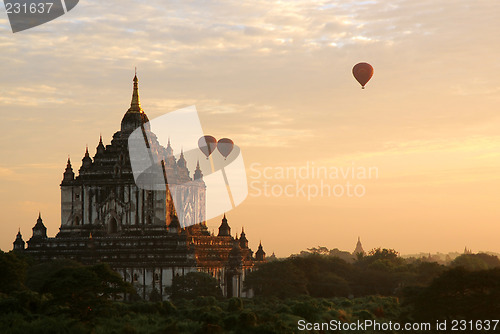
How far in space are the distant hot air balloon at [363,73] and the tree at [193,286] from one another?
26.6 metres

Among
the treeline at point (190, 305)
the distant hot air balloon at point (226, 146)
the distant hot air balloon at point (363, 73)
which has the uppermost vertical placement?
the distant hot air balloon at point (363, 73)

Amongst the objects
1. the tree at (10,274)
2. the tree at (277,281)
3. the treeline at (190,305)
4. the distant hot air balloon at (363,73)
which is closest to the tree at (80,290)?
the treeline at (190,305)

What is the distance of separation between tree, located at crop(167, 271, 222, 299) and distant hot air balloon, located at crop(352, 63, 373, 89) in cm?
2663

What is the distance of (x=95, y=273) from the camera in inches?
2628

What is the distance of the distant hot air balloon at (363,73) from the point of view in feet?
322

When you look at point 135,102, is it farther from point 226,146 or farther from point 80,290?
point 80,290

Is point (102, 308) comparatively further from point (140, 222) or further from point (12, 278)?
point (140, 222)

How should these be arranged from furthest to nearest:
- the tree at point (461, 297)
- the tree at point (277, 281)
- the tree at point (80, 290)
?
the tree at point (277, 281), the tree at point (80, 290), the tree at point (461, 297)

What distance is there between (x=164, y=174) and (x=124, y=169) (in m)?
5.15

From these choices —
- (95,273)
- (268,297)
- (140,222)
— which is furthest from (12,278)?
(140,222)

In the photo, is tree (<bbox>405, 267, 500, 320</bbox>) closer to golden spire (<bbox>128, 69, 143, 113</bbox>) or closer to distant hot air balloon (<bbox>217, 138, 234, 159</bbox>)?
distant hot air balloon (<bbox>217, 138, 234, 159</bbox>)

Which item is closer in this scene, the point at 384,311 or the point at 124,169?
the point at 384,311

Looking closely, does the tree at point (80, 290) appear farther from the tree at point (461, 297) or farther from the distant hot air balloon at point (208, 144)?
the distant hot air balloon at point (208, 144)

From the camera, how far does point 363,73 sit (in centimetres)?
9825
